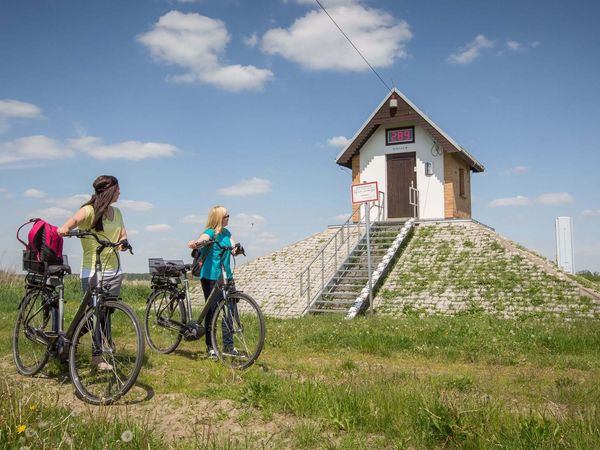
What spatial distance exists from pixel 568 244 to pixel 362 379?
63.4ft

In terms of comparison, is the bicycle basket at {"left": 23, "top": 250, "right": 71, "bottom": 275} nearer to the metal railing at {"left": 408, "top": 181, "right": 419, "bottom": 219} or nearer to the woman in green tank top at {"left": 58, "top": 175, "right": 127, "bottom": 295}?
the woman in green tank top at {"left": 58, "top": 175, "right": 127, "bottom": 295}

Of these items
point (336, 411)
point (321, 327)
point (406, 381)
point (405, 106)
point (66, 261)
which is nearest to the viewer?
point (336, 411)

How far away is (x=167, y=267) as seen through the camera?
7895 millimetres

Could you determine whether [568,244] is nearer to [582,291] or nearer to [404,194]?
[404,194]

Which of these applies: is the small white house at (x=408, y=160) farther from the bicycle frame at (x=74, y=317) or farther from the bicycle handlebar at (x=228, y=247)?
the bicycle frame at (x=74, y=317)

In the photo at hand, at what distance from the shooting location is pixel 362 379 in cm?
577

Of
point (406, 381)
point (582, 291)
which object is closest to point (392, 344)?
point (406, 381)

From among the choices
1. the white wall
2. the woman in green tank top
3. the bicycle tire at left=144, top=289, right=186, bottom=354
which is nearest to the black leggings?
the bicycle tire at left=144, top=289, right=186, bottom=354

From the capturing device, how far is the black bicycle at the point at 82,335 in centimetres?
521

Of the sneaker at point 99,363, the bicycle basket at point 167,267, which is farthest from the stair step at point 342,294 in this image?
the sneaker at point 99,363

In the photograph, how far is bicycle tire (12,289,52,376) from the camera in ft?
21.0

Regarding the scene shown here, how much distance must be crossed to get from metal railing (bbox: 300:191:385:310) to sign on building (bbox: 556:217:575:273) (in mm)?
7423

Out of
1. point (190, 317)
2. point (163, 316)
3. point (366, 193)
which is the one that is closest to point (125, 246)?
point (190, 317)

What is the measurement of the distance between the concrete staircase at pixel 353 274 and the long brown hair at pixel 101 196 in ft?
31.1
